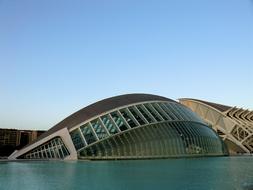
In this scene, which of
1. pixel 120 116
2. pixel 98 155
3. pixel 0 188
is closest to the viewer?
pixel 0 188

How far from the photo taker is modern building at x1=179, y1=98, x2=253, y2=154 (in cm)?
8212

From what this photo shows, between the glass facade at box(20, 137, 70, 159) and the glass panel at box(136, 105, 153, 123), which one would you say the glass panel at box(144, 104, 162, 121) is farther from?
the glass facade at box(20, 137, 70, 159)

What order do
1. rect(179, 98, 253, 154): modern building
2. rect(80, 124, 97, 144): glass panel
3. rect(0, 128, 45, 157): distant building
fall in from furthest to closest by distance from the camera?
rect(0, 128, 45, 157): distant building → rect(179, 98, 253, 154): modern building → rect(80, 124, 97, 144): glass panel

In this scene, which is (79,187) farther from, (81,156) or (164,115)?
(164,115)

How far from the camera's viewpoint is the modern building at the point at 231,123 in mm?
82125

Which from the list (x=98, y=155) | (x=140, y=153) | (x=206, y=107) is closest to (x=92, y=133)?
(x=98, y=155)

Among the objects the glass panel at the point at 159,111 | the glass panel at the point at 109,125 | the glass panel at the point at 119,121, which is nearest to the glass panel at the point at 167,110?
the glass panel at the point at 159,111

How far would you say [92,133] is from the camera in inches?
1586

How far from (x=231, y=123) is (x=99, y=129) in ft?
174

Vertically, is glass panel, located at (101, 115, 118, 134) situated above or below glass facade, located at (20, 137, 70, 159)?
above

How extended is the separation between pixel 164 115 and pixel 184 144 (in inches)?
169

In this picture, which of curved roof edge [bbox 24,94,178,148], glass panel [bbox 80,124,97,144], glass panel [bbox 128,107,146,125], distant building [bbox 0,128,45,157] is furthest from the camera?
distant building [bbox 0,128,45,157]

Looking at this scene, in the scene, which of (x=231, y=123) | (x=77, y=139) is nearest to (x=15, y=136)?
(x=231, y=123)

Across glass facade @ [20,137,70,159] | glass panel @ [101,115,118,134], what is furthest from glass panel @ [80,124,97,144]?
glass facade @ [20,137,70,159]
